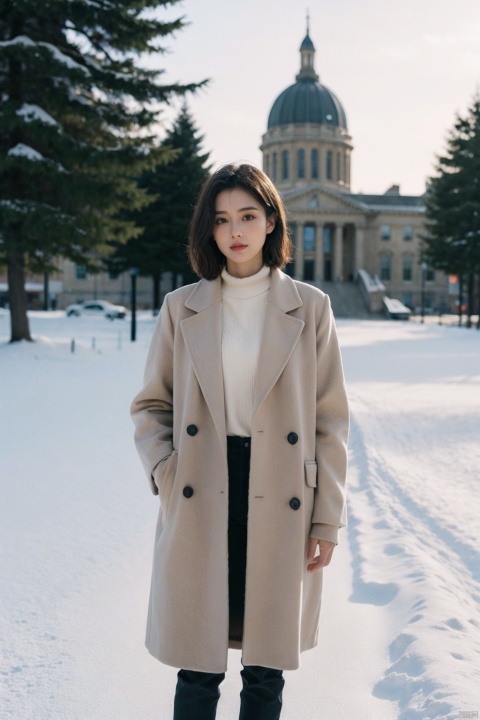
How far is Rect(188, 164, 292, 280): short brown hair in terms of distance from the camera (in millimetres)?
2625

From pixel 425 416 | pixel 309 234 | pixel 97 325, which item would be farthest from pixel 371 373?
pixel 309 234

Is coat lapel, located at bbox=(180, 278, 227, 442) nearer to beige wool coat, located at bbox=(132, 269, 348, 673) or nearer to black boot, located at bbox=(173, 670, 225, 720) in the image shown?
beige wool coat, located at bbox=(132, 269, 348, 673)

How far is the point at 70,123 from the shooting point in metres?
20.5

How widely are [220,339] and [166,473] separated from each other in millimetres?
496

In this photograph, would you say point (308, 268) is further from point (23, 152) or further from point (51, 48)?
point (23, 152)

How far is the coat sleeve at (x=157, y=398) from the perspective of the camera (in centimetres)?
268

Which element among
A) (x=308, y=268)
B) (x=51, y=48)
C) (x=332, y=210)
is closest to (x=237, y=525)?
(x=51, y=48)

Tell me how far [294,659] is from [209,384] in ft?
3.12

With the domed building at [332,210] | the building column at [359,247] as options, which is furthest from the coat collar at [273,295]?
the building column at [359,247]

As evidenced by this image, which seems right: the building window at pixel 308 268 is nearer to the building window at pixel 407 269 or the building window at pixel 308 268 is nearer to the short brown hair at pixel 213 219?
the building window at pixel 407 269

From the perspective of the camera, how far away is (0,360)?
57.5 feet

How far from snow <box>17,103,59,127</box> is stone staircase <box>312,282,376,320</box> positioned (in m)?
47.2

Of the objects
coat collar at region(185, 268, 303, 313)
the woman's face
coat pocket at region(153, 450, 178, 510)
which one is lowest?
coat pocket at region(153, 450, 178, 510)

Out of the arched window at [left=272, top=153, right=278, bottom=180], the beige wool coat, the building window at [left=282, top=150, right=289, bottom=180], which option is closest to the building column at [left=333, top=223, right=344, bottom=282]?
the building window at [left=282, top=150, right=289, bottom=180]
